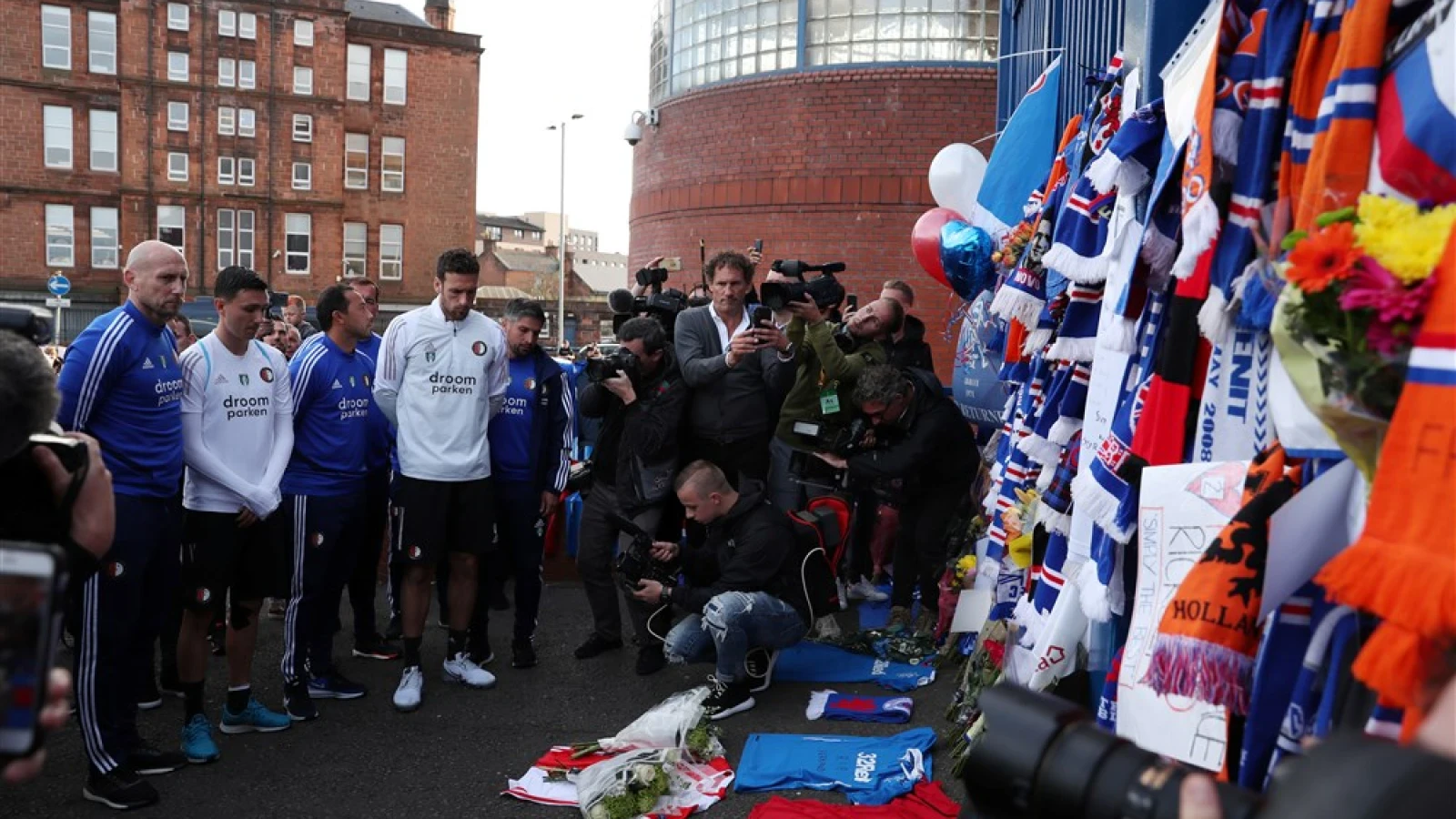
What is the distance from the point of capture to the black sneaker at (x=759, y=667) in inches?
216

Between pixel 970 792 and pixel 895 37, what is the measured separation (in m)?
11.9

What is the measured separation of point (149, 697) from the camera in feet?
17.5

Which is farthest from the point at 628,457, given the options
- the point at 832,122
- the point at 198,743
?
the point at 832,122

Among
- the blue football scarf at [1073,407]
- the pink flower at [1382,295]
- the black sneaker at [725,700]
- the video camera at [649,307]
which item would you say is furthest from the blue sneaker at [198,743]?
the pink flower at [1382,295]

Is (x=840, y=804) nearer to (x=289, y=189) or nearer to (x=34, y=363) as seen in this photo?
(x=34, y=363)

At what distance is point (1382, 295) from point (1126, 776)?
77 cm

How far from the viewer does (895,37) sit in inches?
491

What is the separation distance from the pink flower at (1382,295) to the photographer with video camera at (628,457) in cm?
440

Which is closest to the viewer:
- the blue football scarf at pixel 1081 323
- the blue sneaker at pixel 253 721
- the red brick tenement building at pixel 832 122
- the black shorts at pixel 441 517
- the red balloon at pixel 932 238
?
the blue football scarf at pixel 1081 323

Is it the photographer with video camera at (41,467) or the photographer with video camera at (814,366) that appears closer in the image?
the photographer with video camera at (41,467)

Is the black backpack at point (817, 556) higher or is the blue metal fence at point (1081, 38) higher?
the blue metal fence at point (1081, 38)

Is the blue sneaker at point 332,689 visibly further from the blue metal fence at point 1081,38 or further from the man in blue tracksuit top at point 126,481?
the blue metal fence at point 1081,38

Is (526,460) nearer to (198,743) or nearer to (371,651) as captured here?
(371,651)

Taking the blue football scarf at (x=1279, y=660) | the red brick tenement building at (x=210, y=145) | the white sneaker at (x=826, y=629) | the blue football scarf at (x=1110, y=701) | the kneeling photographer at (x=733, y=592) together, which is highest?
the red brick tenement building at (x=210, y=145)
